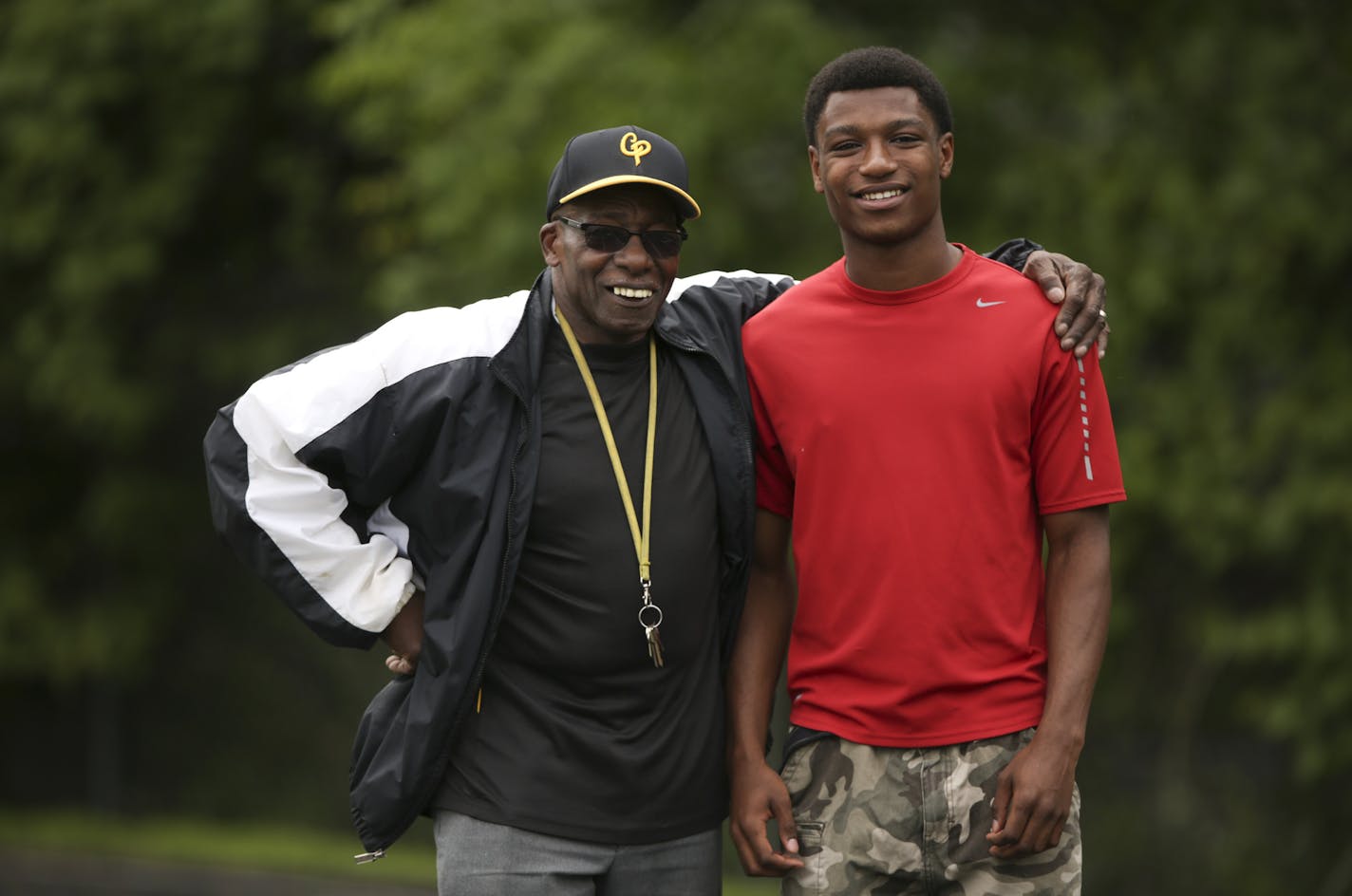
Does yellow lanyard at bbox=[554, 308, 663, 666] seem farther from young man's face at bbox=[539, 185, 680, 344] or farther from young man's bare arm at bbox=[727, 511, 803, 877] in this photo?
young man's bare arm at bbox=[727, 511, 803, 877]

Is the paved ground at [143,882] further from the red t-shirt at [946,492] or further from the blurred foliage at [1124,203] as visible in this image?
the red t-shirt at [946,492]

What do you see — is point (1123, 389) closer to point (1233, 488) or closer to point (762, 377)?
point (1233, 488)

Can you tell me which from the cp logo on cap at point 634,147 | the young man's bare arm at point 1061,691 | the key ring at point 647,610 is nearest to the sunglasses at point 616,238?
the cp logo on cap at point 634,147

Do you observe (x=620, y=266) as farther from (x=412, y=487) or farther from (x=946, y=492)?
(x=946, y=492)

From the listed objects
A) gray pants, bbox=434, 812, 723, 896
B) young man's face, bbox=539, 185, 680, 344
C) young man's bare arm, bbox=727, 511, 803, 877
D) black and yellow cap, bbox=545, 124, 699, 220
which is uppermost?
black and yellow cap, bbox=545, 124, 699, 220

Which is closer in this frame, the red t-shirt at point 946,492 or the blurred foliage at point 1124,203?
the red t-shirt at point 946,492

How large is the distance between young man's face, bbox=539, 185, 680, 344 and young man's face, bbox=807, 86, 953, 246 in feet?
1.41

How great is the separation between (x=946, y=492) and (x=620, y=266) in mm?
880

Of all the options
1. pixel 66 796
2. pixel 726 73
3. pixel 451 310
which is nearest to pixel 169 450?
pixel 66 796

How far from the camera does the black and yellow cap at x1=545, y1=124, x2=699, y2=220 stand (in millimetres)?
3793

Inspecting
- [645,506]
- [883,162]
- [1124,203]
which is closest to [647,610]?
[645,506]

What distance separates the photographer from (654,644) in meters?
3.79

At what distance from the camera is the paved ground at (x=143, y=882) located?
441 inches

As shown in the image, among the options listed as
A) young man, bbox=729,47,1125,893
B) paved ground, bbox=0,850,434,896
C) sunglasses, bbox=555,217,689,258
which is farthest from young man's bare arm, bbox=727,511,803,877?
paved ground, bbox=0,850,434,896
